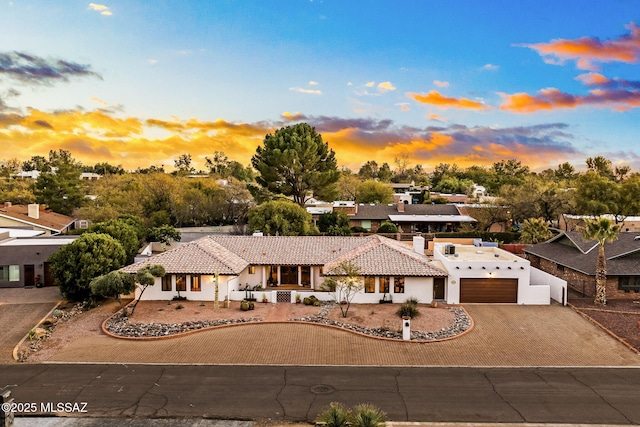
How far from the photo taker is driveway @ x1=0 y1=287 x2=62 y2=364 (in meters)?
22.2

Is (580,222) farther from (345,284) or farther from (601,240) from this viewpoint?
(345,284)

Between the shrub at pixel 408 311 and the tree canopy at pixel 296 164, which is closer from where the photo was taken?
the shrub at pixel 408 311

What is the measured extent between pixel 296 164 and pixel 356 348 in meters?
37.4

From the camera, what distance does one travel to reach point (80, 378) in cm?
1777

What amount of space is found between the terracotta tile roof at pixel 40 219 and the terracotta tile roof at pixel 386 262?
121ft

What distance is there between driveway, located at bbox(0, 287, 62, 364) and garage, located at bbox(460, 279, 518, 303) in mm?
26917

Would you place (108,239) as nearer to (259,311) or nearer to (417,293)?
(259,311)

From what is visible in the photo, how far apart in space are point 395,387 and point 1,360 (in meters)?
18.6

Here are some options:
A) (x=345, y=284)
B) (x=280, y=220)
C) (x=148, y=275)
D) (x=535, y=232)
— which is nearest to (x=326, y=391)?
(x=345, y=284)

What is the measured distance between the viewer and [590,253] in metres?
33.2

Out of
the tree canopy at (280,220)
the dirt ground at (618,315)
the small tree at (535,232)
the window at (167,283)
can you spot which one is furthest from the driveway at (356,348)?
the small tree at (535,232)

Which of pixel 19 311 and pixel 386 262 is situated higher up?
pixel 386 262

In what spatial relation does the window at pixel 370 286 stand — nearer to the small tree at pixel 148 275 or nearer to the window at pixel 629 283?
the small tree at pixel 148 275

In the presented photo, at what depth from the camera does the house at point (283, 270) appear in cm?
2883
